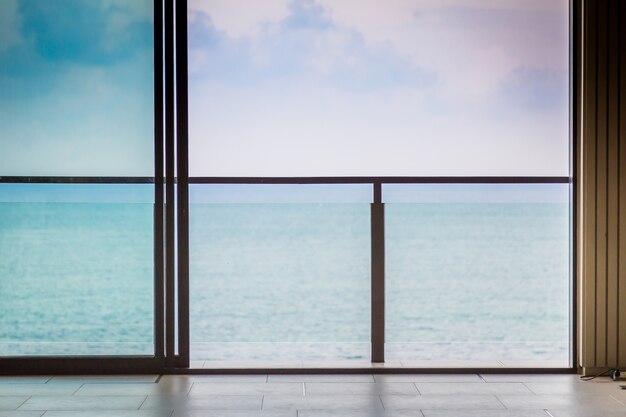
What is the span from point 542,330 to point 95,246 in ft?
8.24

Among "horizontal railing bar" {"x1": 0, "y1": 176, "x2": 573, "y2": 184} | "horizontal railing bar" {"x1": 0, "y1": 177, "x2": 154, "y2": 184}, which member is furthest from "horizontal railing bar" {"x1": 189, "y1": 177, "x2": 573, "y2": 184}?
"horizontal railing bar" {"x1": 0, "y1": 177, "x2": 154, "y2": 184}

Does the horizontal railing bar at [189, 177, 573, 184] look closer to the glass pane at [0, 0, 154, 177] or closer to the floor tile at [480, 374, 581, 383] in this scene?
the glass pane at [0, 0, 154, 177]

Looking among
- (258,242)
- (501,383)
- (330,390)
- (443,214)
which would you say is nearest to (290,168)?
(443,214)

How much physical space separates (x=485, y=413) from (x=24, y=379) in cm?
233

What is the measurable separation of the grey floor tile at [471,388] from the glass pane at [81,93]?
1.83 meters

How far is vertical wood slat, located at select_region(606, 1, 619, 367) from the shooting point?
Answer: 4.00m

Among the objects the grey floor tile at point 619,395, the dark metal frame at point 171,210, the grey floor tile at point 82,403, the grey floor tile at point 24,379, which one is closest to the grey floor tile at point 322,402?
the dark metal frame at point 171,210

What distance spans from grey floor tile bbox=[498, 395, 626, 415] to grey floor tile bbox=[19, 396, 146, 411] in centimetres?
170

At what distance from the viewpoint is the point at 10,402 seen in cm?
350

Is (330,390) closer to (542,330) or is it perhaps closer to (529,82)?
(542,330)

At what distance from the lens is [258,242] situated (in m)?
18.9

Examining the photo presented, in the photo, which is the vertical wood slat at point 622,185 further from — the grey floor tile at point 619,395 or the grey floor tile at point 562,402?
the grey floor tile at point 562,402

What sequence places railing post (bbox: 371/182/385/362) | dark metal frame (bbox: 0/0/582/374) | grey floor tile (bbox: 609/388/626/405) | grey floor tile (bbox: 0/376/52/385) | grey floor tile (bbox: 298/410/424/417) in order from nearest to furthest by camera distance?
1. grey floor tile (bbox: 298/410/424/417)
2. grey floor tile (bbox: 609/388/626/405)
3. grey floor tile (bbox: 0/376/52/385)
4. dark metal frame (bbox: 0/0/582/374)
5. railing post (bbox: 371/182/385/362)

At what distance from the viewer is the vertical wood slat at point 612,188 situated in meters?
4.00
